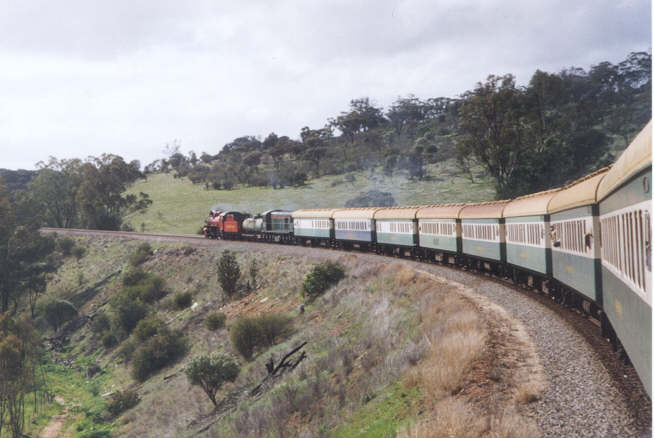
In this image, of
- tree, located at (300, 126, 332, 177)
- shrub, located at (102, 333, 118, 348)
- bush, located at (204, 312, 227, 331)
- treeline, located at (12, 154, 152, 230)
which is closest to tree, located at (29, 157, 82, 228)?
treeline, located at (12, 154, 152, 230)

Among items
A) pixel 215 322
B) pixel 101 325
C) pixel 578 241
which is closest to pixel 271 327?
pixel 215 322

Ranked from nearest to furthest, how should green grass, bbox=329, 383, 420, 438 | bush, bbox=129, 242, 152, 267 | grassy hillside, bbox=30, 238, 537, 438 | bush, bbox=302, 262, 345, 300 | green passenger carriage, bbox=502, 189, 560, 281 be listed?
green grass, bbox=329, 383, 420, 438 → grassy hillside, bbox=30, 238, 537, 438 → green passenger carriage, bbox=502, 189, 560, 281 → bush, bbox=302, 262, 345, 300 → bush, bbox=129, 242, 152, 267

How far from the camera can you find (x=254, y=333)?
25.9m

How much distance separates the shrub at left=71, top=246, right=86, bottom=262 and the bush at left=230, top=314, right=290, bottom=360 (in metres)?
48.2

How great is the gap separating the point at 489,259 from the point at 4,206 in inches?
2522

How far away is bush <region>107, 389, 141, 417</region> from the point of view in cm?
2812

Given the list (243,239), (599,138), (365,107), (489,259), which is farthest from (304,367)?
(365,107)

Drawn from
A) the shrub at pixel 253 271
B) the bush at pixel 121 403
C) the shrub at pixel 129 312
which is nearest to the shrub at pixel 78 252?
the shrub at pixel 129 312

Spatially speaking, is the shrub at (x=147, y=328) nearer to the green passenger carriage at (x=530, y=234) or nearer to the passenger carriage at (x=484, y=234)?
the passenger carriage at (x=484, y=234)

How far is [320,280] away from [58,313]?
33.0 metres

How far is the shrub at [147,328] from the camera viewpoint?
36594mm

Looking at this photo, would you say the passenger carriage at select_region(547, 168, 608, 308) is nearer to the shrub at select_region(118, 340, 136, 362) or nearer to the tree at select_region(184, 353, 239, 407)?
the tree at select_region(184, 353, 239, 407)

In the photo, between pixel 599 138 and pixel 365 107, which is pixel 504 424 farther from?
pixel 365 107

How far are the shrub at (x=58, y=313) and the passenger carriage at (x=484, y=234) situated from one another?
129 feet
